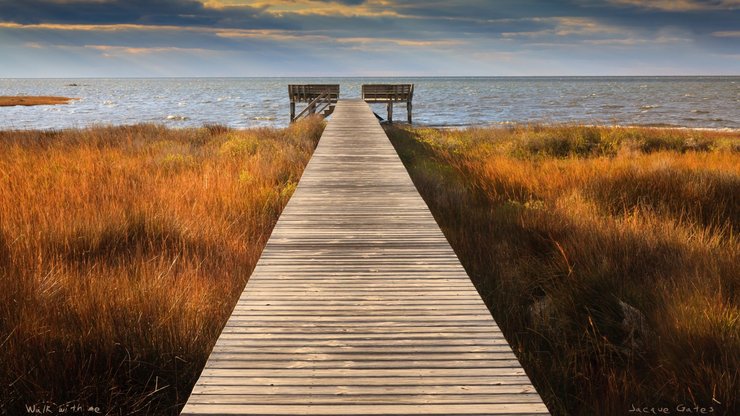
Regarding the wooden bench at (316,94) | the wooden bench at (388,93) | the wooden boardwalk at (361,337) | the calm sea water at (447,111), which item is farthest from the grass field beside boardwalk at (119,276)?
the calm sea water at (447,111)

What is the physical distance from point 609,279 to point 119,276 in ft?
13.3

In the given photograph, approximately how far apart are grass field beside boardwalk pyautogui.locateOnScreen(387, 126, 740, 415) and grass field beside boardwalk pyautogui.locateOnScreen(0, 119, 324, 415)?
2264 mm

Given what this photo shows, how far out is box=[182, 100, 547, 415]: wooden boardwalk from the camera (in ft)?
6.36

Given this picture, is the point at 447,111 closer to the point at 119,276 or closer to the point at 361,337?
the point at 119,276

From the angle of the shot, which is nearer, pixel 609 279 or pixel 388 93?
pixel 609 279

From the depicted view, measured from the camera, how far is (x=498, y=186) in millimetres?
8539

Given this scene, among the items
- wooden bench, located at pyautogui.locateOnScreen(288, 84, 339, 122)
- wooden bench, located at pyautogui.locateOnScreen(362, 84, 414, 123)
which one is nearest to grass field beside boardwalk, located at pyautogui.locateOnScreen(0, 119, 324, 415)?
wooden bench, located at pyautogui.locateOnScreen(288, 84, 339, 122)

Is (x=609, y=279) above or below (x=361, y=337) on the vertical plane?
below

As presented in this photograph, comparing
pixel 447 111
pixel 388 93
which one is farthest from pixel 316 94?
pixel 447 111

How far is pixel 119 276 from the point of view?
384 centimetres

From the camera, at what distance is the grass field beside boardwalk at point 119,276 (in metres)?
2.83

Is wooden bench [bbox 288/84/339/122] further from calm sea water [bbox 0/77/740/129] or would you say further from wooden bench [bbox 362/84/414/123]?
calm sea water [bbox 0/77/740/129]

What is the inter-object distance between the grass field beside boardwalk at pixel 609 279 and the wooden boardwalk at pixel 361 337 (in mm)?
853

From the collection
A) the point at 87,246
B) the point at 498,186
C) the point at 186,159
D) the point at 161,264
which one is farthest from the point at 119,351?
the point at 186,159
